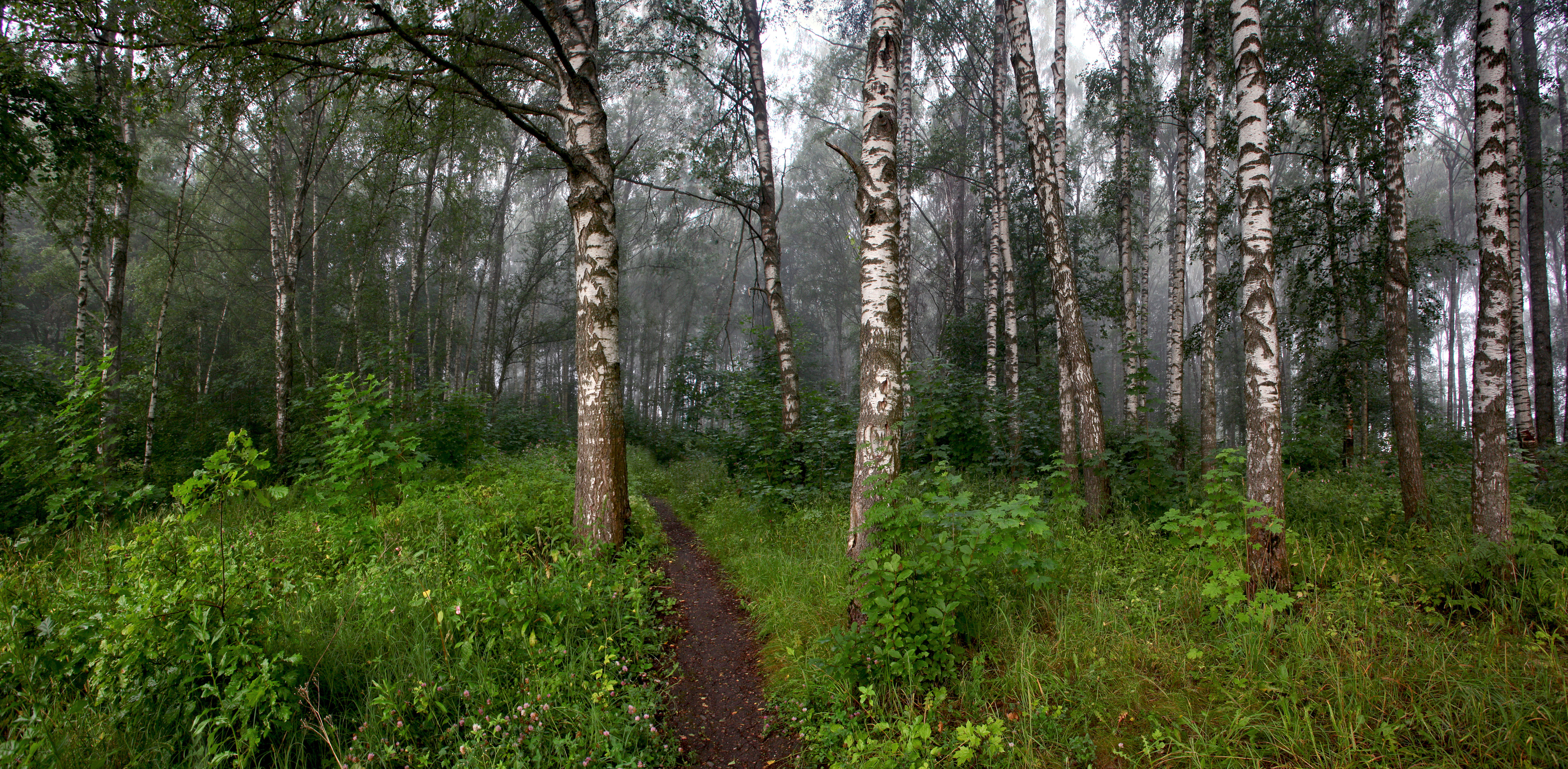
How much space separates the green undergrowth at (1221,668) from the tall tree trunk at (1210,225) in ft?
12.1

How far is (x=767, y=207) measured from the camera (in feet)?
34.9

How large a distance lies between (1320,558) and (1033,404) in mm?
8494

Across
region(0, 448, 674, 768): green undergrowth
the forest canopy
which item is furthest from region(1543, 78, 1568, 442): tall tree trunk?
region(0, 448, 674, 768): green undergrowth

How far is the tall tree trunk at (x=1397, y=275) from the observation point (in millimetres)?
5816

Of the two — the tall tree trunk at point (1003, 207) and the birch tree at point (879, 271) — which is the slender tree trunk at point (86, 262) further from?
the tall tree trunk at point (1003, 207)

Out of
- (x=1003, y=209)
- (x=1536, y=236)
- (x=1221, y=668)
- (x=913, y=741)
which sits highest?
(x=1003, y=209)

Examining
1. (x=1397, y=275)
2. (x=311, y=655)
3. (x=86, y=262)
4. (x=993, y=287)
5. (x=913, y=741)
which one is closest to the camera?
(x=913, y=741)

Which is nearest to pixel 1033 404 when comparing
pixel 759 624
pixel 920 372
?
pixel 920 372

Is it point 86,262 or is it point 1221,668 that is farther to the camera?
point 86,262

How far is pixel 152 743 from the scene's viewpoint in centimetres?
250

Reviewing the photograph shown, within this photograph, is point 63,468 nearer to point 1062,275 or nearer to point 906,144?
point 1062,275

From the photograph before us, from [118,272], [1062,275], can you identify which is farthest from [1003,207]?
[118,272]

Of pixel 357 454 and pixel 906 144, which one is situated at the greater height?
pixel 906 144

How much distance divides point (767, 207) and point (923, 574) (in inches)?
329
